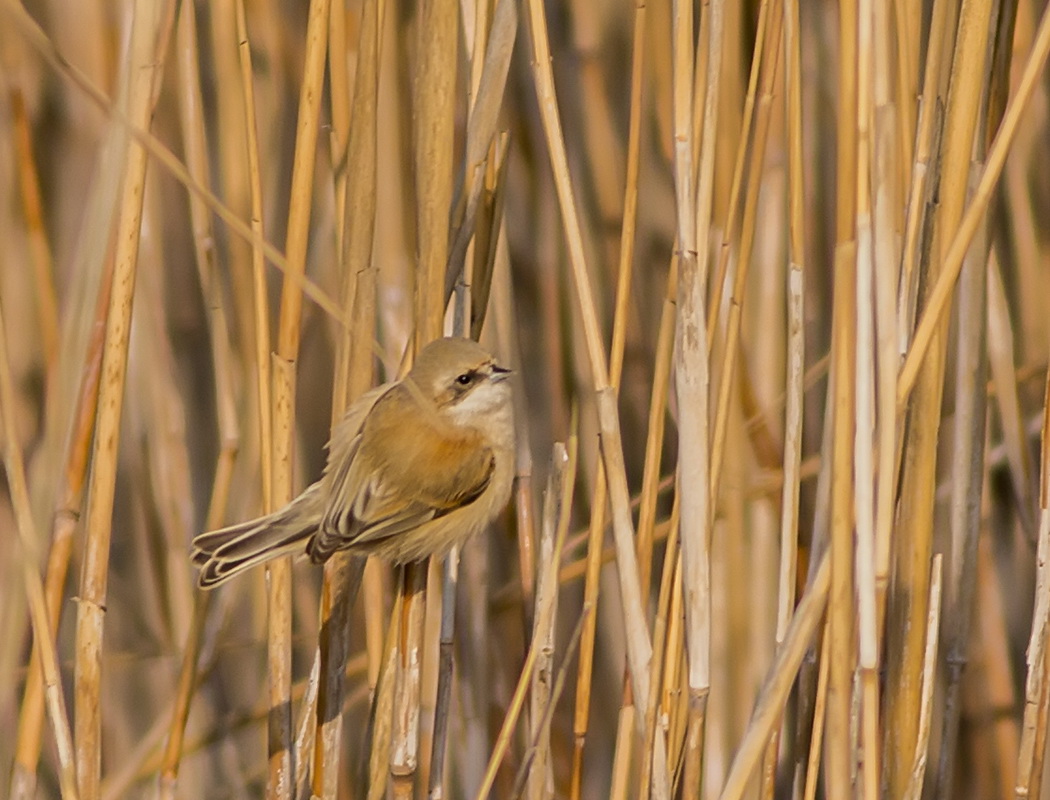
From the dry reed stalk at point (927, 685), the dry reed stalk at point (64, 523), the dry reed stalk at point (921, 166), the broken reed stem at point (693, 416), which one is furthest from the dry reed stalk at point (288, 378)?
the dry reed stalk at point (927, 685)

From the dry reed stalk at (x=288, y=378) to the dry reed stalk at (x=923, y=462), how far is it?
87cm

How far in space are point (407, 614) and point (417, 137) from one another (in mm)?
701

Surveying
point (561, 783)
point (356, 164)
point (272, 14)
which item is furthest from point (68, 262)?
point (561, 783)

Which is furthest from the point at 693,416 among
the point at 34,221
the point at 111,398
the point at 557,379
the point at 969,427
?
the point at 34,221

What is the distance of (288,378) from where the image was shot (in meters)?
1.75

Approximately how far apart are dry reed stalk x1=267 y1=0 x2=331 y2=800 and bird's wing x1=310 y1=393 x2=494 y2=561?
0.20 meters

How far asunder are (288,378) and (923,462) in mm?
952

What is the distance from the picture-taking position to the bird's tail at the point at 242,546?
A: 73.0 inches

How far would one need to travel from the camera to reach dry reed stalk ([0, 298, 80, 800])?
1.66 metres

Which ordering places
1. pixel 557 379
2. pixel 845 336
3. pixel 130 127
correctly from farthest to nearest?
pixel 557 379 → pixel 130 127 → pixel 845 336

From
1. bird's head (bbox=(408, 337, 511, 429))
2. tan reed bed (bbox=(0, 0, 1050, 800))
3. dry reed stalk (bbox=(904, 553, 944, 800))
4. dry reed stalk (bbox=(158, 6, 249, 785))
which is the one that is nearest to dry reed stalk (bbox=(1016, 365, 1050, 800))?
tan reed bed (bbox=(0, 0, 1050, 800))

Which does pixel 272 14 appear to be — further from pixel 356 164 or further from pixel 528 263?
pixel 356 164

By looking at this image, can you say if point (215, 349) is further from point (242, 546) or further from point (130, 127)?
point (130, 127)

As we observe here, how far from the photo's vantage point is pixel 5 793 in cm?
254
